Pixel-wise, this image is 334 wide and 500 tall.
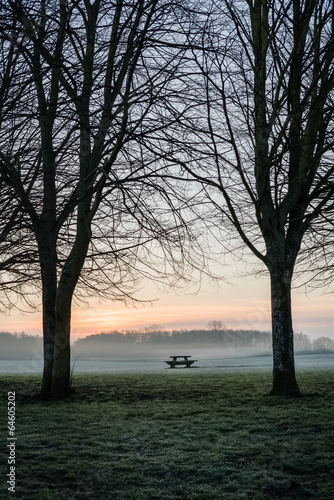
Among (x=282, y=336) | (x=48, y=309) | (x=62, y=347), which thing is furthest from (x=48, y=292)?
(x=282, y=336)

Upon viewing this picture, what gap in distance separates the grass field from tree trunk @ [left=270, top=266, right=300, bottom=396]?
54cm

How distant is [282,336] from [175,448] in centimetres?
549

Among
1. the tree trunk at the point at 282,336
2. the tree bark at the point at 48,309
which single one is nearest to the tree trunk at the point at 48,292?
the tree bark at the point at 48,309

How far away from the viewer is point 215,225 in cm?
1265

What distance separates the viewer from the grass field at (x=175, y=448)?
5.79 metres

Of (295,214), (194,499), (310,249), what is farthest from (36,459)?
(310,249)

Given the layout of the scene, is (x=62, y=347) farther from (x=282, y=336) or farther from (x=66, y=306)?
(x=282, y=336)

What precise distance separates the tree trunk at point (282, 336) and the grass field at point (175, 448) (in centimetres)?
54

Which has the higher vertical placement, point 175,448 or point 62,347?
point 62,347

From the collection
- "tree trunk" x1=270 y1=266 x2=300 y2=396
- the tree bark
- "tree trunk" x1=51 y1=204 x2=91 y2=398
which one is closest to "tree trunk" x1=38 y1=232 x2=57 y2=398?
the tree bark

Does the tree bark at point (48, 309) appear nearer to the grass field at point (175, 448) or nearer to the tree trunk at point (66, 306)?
the tree trunk at point (66, 306)

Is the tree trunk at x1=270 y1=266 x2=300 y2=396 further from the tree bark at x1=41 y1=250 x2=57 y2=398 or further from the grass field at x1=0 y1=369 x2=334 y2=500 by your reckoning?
the tree bark at x1=41 y1=250 x2=57 y2=398

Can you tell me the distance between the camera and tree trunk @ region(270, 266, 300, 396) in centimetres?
1211

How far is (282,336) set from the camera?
12.2 metres
